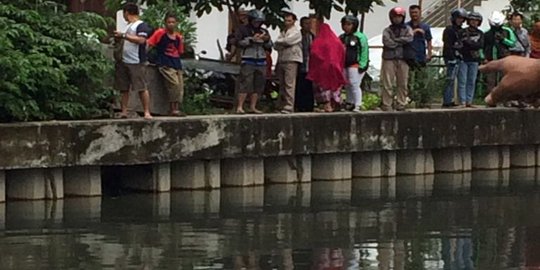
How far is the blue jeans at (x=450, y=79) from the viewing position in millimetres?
19953

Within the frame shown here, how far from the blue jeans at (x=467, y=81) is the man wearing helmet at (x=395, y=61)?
0.96 meters

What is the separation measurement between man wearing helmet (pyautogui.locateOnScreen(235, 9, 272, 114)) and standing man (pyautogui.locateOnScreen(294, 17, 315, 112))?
88 cm

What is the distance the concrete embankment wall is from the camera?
15844mm

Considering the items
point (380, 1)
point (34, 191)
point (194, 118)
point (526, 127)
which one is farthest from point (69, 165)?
point (526, 127)

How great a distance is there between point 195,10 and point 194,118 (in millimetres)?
3758

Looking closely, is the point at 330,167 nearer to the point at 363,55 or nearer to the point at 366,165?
the point at 366,165

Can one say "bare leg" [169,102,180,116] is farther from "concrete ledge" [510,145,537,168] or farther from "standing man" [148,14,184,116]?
"concrete ledge" [510,145,537,168]

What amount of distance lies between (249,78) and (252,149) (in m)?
1.15

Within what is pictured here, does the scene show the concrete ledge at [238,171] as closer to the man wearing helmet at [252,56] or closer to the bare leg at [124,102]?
the man wearing helmet at [252,56]

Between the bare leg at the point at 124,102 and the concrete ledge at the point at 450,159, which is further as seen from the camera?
the concrete ledge at the point at 450,159

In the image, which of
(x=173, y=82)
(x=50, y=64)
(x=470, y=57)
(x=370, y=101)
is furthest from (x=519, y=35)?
(x=50, y=64)

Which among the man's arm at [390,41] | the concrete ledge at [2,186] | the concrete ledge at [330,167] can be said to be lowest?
the concrete ledge at [2,186]

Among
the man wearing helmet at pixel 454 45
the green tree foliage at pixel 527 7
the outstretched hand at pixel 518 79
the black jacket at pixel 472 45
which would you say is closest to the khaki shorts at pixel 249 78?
the man wearing helmet at pixel 454 45

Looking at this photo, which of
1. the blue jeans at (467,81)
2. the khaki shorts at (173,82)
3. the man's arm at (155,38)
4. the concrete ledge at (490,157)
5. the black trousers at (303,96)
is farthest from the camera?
the concrete ledge at (490,157)
